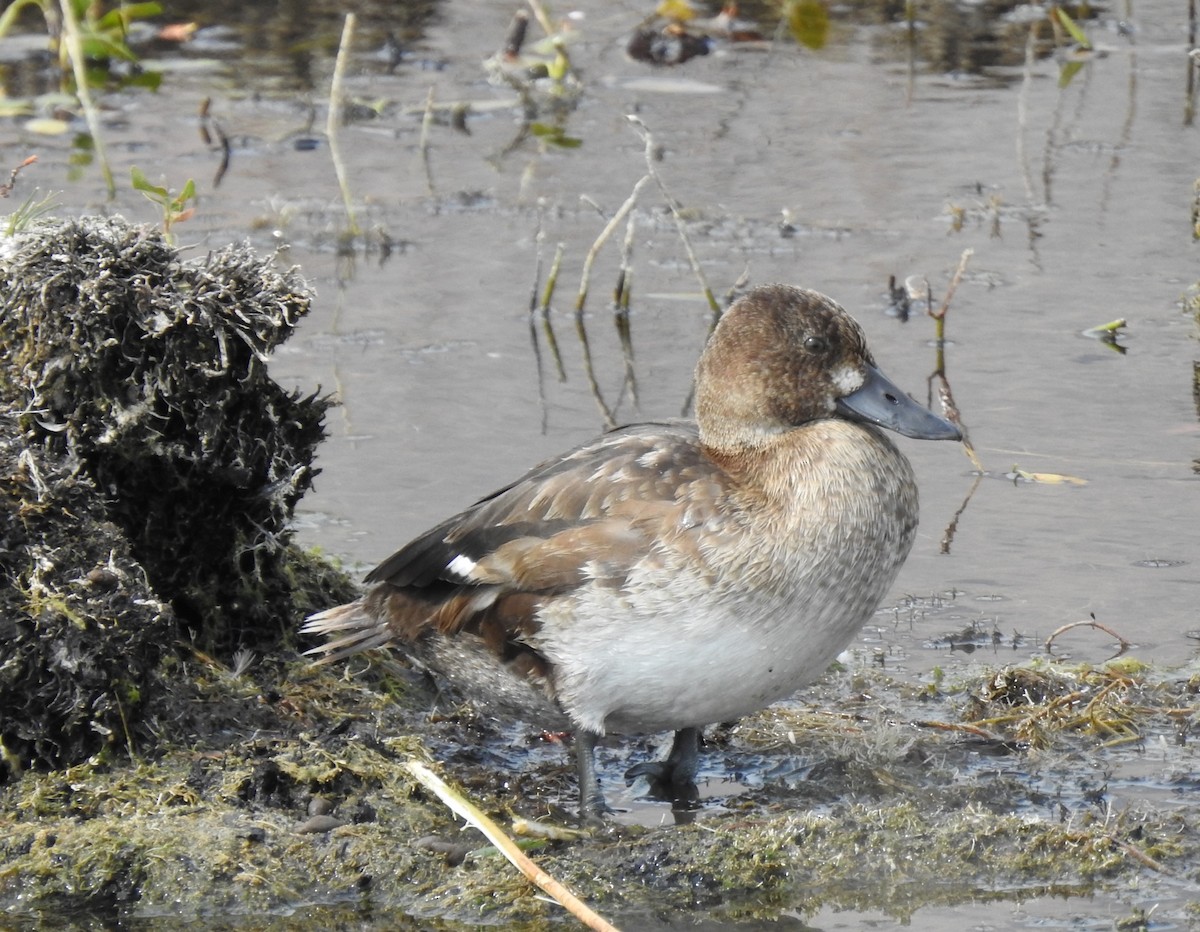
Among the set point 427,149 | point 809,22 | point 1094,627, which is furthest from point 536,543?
point 809,22

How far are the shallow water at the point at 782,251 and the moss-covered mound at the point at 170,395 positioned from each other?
94 cm

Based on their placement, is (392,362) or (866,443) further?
(392,362)

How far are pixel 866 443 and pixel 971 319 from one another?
10.1 feet

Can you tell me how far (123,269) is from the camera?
4566mm

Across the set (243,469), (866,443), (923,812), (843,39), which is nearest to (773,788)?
(923,812)

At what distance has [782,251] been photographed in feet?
26.7

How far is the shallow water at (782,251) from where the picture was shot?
5.84m

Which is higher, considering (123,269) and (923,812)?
(123,269)

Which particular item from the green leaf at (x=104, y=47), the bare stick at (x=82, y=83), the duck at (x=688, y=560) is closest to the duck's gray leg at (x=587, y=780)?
the duck at (x=688, y=560)

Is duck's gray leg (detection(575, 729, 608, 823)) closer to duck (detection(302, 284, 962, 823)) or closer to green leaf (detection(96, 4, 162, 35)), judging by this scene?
duck (detection(302, 284, 962, 823))


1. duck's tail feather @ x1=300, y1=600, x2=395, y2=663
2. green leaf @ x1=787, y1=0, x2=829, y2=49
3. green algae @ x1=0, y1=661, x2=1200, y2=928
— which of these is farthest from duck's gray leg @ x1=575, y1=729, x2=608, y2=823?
green leaf @ x1=787, y1=0, x2=829, y2=49

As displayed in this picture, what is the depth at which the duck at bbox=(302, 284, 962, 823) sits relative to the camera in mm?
4270

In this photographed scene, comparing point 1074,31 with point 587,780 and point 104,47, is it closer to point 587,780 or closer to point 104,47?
point 104,47

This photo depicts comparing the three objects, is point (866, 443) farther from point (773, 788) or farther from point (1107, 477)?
point (1107, 477)
